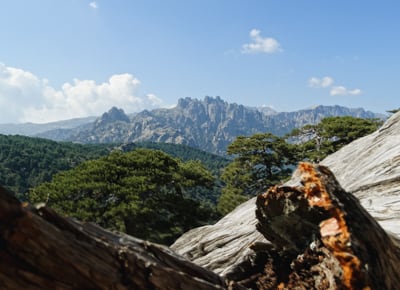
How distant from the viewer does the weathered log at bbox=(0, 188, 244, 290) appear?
13.1 feet

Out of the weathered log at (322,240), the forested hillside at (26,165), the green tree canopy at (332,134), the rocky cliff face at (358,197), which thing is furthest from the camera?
the forested hillside at (26,165)

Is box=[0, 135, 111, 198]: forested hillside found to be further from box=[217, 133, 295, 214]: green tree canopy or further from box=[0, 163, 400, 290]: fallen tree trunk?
box=[0, 163, 400, 290]: fallen tree trunk

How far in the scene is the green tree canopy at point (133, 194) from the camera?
30078 mm

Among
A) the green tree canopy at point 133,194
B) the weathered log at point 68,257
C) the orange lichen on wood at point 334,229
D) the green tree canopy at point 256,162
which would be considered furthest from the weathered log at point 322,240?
the green tree canopy at point 256,162

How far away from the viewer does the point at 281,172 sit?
2003 inches

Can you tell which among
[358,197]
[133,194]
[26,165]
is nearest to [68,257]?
[358,197]

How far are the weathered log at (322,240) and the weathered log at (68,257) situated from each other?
188 cm

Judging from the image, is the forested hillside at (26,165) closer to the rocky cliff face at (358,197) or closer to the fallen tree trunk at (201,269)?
the rocky cliff face at (358,197)

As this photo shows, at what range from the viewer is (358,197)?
41.6 ft

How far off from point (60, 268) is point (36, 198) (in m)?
30.9

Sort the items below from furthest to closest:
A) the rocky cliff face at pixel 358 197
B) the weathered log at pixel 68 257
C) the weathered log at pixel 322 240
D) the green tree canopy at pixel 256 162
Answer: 1. the green tree canopy at pixel 256 162
2. the rocky cliff face at pixel 358 197
3. the weathered log at pixel 322 240
4. the weathered log at pixel 68 257

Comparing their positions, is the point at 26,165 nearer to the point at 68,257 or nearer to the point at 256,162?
the point at 256,162

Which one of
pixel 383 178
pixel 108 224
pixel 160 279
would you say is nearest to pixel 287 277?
pixel 160 279

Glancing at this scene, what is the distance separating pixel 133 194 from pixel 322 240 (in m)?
26.6
